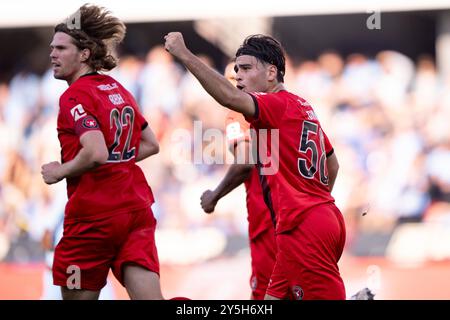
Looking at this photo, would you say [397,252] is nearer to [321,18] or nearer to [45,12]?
[321,18]

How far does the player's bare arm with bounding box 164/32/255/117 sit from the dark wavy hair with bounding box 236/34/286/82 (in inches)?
28.1

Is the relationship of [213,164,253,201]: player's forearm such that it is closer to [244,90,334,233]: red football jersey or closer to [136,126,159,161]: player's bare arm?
[136,126,159,161]: player's bare arm

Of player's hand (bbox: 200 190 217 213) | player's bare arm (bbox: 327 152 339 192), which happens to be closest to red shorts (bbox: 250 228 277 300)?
player's hand (bbox: 200 190 217 213)

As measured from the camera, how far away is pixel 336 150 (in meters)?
12.7

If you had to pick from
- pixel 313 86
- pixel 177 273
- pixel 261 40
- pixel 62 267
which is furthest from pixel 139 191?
pixel 313 86

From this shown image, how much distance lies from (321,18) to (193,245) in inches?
143

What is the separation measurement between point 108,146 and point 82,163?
28cm

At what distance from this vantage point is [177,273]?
1230 cm

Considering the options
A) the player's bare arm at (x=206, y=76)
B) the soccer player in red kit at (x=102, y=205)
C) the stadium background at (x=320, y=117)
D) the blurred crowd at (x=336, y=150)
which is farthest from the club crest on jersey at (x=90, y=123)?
the blurred crowd at (x=336, y=150)

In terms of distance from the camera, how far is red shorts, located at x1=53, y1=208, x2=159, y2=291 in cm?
567

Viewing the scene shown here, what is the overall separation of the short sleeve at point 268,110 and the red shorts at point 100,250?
3.18ft

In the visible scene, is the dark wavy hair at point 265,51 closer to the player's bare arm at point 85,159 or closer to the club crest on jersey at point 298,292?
the player's bare arm at point 85,159

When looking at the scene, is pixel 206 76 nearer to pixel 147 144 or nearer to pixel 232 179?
pixel 147 144

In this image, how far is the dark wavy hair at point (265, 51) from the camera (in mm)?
5973
